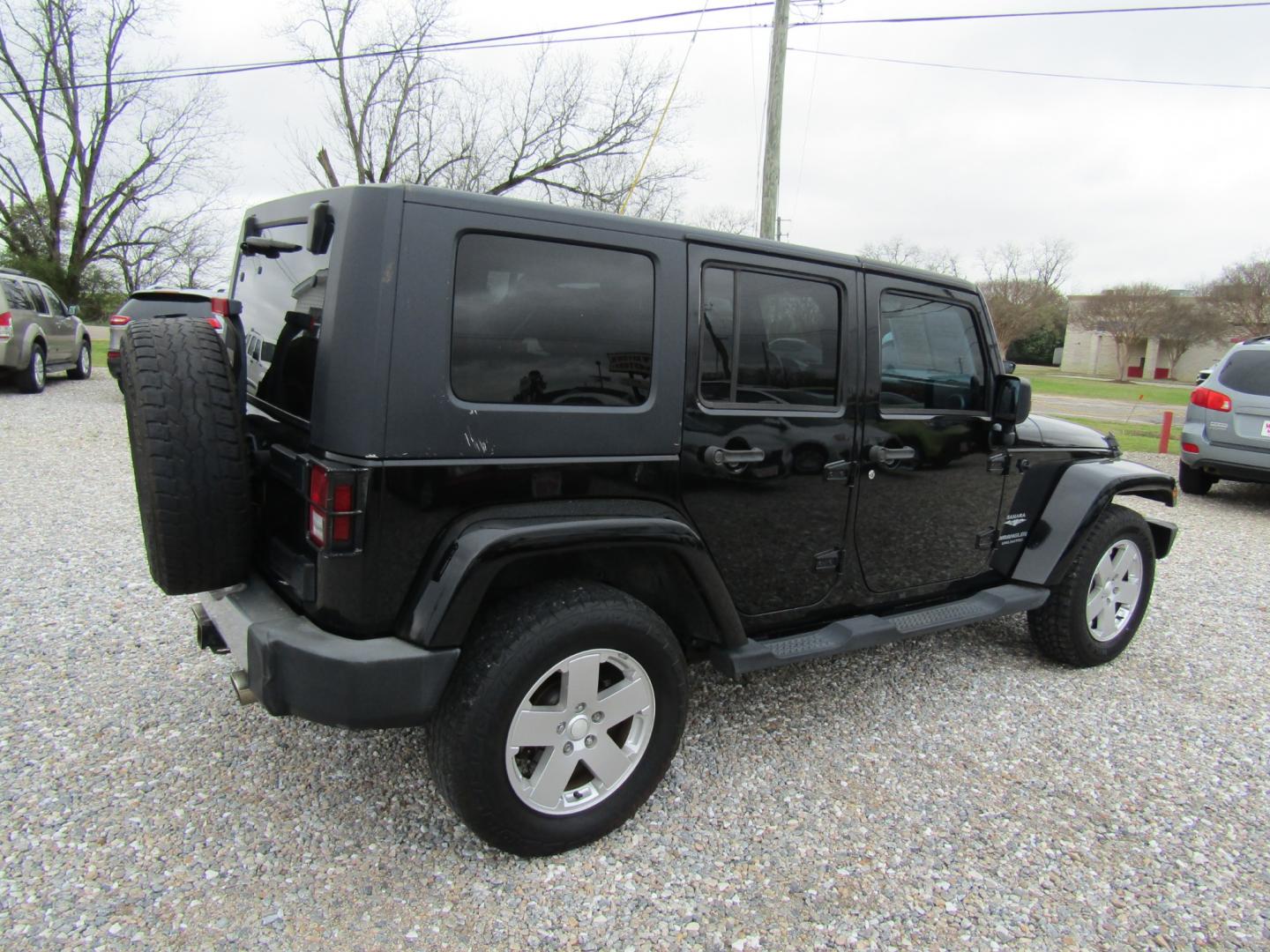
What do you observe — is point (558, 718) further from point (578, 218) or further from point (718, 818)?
point (578, 218)

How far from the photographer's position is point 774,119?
12094 millimetres

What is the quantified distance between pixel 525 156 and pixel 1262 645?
27.3m

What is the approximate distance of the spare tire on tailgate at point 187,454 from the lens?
7.25 ft

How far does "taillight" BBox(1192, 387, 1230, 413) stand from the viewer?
7961mm

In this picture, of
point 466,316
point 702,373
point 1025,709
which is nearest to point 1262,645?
point 1025,709

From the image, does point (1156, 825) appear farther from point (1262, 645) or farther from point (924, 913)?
point (1262, 645)

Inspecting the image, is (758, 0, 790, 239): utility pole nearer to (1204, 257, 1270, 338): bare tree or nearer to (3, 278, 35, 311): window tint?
(3, 278, 35, 311): window tint

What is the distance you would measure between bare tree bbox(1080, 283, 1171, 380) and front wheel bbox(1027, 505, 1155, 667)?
49.6m

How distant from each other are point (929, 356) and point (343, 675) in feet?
8.34

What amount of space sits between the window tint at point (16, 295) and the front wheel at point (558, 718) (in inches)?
512

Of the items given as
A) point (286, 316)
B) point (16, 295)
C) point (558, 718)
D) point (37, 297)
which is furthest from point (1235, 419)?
point (37, 297)

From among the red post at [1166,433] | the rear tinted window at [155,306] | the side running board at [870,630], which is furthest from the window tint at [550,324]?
the red post at [1166,433]

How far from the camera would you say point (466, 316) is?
86.4 inches

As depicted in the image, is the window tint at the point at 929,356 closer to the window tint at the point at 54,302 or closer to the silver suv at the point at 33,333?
the silver suv at the point at 33,333
